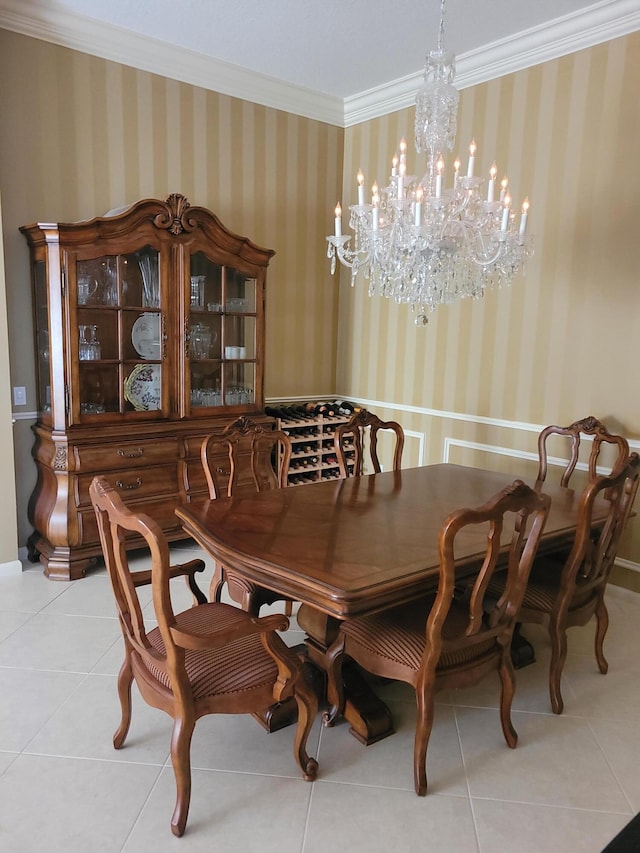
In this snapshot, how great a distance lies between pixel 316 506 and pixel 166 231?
200 cm

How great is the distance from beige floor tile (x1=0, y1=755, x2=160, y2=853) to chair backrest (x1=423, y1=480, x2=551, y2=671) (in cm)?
99

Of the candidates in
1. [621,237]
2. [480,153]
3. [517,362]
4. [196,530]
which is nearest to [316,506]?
[196,530]

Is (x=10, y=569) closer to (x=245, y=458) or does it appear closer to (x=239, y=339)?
(x=245, y=458)

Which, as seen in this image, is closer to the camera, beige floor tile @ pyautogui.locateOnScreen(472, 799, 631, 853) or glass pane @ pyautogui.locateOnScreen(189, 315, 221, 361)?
beige floor tile @ pyautogui.locateOnScreen(472, 799, 631, 853)

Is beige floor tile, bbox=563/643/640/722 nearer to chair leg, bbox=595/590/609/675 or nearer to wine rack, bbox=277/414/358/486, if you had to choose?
chair leg, bbox=595/590/609/675

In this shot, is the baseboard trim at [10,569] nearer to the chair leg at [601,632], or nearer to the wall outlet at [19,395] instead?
the wall outlet at [19,395]

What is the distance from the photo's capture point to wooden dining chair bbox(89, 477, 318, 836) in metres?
1.63

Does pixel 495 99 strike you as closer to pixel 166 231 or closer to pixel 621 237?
pixel 621 237

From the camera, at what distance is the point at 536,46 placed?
3.59 m

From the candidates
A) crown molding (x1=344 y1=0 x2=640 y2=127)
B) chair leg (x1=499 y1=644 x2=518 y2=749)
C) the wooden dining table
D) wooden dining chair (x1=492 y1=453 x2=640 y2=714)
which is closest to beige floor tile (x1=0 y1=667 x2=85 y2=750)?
the wooden dining table

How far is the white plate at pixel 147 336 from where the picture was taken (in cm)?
366

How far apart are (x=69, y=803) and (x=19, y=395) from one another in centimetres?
239

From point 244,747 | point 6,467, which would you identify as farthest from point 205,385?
point 244,747

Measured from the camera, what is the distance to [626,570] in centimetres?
346
